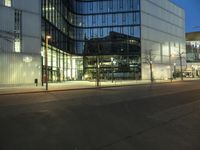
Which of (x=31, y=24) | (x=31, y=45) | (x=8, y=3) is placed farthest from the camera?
(x=31, y=24)

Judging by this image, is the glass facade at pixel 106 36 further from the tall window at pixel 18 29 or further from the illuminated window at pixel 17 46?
the illuminated window at pixel 17 46

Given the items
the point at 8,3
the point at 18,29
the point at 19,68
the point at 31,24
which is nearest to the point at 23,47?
the point at 18,29

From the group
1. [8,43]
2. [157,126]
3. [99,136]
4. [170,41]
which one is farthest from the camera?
[170,41]

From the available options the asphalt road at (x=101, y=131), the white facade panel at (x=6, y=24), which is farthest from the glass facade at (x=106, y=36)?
the asphalt road at (x=101, y=131)

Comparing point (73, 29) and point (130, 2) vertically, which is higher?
point (130, 2)

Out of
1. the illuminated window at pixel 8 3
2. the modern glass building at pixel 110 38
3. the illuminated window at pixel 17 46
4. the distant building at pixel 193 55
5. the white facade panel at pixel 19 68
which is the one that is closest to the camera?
the white facade panel at pixel 19 68

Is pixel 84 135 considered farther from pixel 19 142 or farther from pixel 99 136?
pixel 19 142

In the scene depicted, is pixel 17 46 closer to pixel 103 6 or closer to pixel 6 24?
pixel 6 24

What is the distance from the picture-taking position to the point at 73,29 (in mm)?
86750

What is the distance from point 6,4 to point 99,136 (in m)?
41.1

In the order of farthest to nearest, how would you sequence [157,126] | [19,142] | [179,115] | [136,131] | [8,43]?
[8,43] < [179,115] < [157,126] < [136,131] < [19,142]

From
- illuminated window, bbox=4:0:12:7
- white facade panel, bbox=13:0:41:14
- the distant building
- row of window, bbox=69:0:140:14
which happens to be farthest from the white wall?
the distant building

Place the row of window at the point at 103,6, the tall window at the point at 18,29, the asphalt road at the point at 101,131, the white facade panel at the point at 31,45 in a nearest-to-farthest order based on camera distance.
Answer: the asphalt road at the point at 101,131, the tall window at the point at 18,29, the white facade panel at the point at 31,45, the row of window at the point at 103,6

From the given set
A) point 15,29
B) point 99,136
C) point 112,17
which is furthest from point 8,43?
point 112,17
